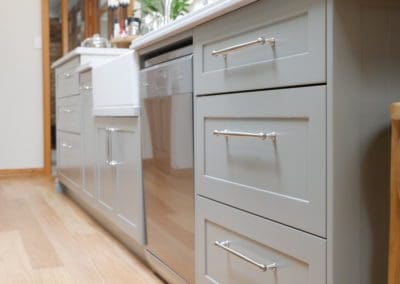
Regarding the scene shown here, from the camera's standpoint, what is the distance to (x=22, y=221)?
289 centimetres

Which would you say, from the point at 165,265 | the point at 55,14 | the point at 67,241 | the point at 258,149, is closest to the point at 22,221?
the point at 67,241

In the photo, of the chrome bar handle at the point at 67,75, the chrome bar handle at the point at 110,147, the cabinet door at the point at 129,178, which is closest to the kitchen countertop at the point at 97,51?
the chrome bar handle at the point at 67,75

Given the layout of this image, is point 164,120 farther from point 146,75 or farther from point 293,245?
point 293,245

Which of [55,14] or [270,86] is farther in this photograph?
[55,14]

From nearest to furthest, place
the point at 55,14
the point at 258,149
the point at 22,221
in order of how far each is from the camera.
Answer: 1. the point at 258,149
2. the point at 22,221
3. the point at 55,14

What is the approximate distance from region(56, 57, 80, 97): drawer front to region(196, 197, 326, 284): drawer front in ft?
6.75

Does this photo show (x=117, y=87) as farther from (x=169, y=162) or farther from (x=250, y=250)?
(x=250, y=250)

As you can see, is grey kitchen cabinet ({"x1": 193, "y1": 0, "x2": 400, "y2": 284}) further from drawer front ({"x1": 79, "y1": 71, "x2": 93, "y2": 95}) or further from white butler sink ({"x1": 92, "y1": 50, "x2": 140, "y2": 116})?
drawer front ({"x1": 79, "y1": 71, "x2": 93, "y2": 95})

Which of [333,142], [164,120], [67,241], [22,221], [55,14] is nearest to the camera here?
[333,142]

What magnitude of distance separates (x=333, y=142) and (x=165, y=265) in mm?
999

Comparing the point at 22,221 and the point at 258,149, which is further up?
the point at 258,149

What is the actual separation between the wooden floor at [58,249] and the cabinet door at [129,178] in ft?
0.51

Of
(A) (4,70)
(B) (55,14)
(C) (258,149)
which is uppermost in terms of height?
(B) (55,14)

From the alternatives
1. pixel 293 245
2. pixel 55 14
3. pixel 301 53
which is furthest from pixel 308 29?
pixel 55 14
